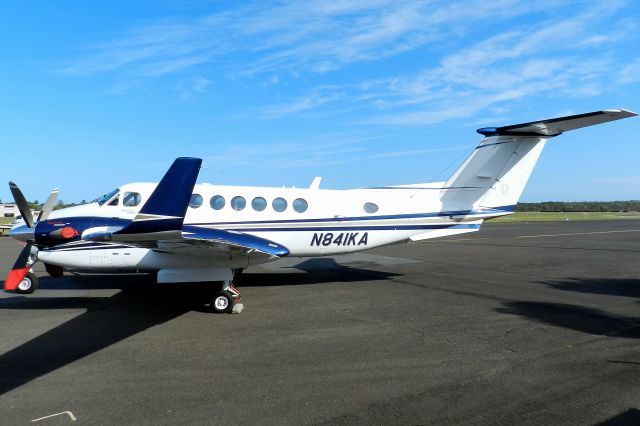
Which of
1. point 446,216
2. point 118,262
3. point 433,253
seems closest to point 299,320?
Result: point 118,262

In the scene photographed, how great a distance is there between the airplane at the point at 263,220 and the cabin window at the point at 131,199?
0.02 meters

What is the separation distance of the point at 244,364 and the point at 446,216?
7.57 metres

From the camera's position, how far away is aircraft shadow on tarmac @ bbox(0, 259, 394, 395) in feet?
18.4

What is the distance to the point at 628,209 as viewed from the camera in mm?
112875

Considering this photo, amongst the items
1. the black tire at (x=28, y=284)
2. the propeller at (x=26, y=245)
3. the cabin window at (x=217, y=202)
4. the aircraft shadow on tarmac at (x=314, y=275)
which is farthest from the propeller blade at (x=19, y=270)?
the aircraft shadow on tarmac at (x=314, y=275)

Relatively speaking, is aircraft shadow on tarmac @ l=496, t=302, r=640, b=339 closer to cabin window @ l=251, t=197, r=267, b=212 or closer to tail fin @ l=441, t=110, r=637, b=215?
tail fin @ l=441, t=110, r=637, b=215

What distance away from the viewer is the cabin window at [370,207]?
1098cm

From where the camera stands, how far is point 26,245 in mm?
8938

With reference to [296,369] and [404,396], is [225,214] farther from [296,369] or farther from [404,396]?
[404,396]

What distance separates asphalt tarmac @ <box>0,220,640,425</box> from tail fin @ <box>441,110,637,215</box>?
219cm

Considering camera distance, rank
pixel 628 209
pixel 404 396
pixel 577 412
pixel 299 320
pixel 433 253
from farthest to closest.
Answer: pixel 628 209, pixel 433 253, pixel 299 320, pixel 404 396, pixel 577 412

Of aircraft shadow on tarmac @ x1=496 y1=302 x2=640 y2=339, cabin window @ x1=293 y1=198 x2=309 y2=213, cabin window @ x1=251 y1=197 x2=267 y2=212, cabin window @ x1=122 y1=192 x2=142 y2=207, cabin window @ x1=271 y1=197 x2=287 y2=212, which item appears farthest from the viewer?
cabin window @ x1=293 y1=198 x2=309 y2=213

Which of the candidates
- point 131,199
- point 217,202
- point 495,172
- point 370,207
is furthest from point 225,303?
point 495,172

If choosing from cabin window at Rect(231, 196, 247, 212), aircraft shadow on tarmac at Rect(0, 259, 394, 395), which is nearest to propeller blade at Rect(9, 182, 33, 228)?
aircraft shadow on tarmac at Rect(0, 259, 394, 395)
